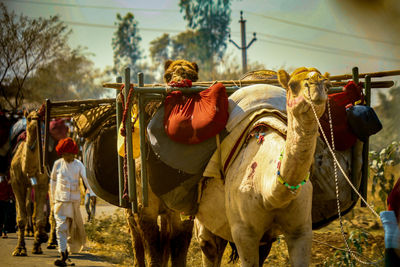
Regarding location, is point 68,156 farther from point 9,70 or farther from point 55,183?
point 9,70

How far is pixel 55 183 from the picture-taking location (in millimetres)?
11484

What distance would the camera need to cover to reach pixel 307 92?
4.38 metres

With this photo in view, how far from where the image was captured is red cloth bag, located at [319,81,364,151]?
5.98 metres

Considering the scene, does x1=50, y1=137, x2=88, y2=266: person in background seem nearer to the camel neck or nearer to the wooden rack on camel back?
the wooden rack on camel back

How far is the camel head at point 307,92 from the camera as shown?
433 centimetres

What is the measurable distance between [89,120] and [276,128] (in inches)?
142

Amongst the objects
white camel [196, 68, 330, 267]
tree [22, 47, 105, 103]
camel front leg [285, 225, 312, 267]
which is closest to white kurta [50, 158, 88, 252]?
white camel [196, 68, 330, 267]

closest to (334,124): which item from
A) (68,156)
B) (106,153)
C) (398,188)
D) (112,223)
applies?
(398,188)

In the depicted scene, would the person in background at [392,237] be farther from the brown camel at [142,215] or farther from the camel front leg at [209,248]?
the brown camel at [142,215]

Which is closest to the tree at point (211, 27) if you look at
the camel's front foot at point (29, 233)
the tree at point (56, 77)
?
the tree at point (56, 77)

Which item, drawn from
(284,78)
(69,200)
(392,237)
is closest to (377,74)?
(284,78)

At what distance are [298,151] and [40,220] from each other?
8.51 meters

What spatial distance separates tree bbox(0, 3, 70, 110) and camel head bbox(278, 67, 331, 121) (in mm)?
19604

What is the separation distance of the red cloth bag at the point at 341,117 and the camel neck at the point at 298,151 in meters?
1.38
